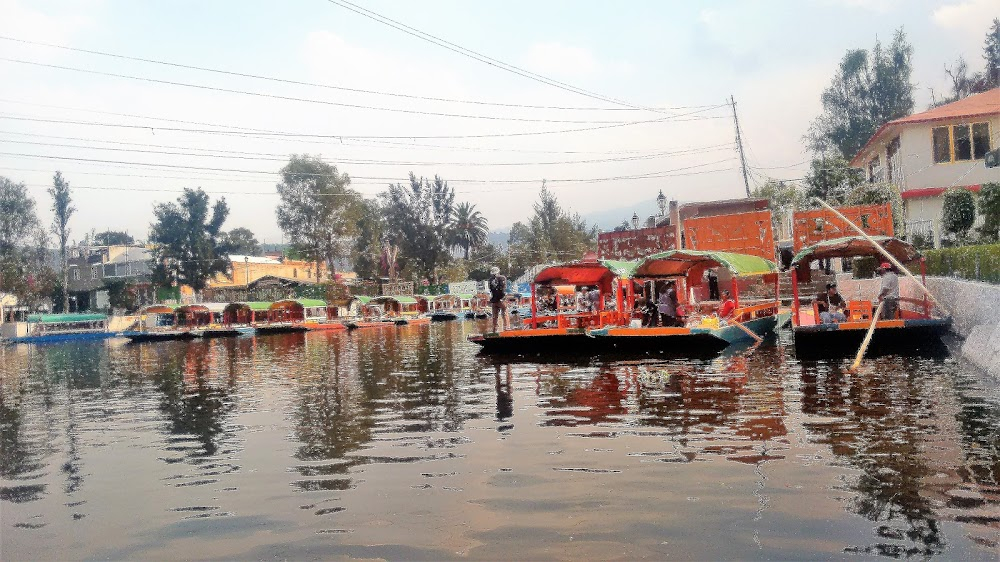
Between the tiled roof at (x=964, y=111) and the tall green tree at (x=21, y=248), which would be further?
the tall green tree at (x=21, y=248)

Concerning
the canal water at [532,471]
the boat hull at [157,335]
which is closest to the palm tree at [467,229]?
the boat hull at [157,335]

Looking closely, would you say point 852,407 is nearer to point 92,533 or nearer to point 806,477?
point 806,477

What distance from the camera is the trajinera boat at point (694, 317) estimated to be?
20219mm

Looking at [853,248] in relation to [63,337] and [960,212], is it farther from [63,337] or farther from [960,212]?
[63,337]

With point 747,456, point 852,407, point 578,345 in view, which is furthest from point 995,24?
point 747,456

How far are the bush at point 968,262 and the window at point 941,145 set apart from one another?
986cm

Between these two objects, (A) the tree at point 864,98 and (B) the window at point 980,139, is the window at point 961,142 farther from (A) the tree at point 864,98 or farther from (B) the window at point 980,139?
(A) the tree at point 864,98

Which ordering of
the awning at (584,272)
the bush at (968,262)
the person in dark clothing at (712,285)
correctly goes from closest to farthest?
the bush at (968,262) < the awning at (584,272) < the person in dark clothing at (712,285)

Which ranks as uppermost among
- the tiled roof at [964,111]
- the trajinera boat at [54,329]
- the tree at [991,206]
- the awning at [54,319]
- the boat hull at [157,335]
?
the tiled roof at [964,111]

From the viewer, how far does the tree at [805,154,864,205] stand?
40.4 metres

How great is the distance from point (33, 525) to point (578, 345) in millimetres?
16747

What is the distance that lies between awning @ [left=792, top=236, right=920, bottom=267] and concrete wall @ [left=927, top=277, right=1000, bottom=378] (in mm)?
1686

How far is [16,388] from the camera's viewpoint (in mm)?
21234

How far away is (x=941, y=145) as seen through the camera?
30.8 m
